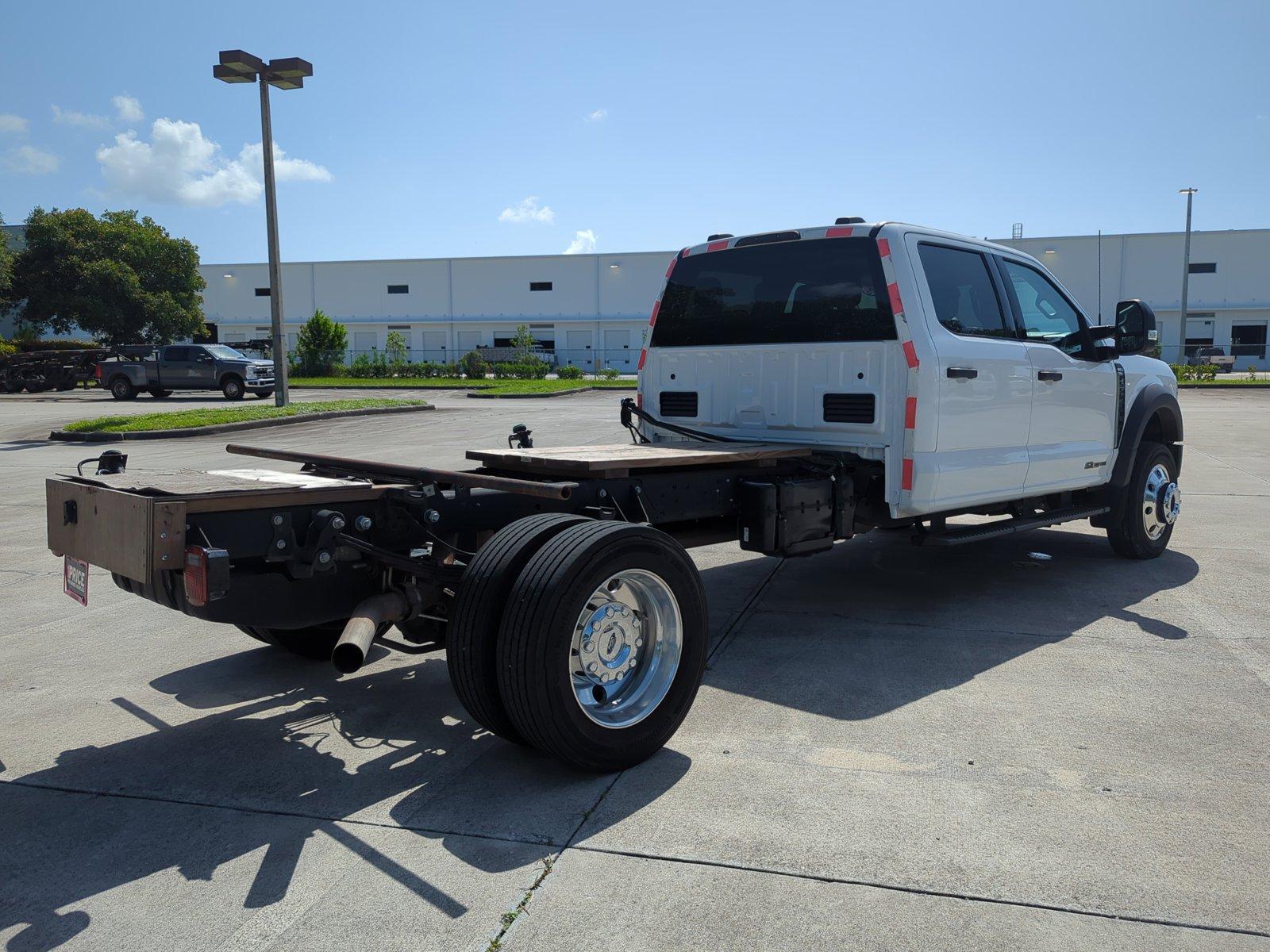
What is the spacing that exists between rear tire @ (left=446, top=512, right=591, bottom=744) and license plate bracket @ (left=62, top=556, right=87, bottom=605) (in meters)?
1.60

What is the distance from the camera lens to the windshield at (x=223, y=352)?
3027cm

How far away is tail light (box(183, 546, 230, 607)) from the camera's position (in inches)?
135

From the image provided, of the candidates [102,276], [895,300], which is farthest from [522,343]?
[895,300]

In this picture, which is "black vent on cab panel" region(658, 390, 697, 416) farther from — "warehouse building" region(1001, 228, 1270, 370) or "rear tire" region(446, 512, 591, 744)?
"warehouse building" region(1001, 228, 1270, 370)

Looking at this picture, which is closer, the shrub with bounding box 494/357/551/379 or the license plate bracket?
the license plate bracket

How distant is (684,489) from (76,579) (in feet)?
8.65

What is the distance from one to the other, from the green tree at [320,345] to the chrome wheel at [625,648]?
40.5 m

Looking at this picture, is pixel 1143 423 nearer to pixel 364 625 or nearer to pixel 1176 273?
pixel 364 625

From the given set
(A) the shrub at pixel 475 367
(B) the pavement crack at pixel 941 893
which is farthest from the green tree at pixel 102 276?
(B) the pavement crack at pixel 941 893

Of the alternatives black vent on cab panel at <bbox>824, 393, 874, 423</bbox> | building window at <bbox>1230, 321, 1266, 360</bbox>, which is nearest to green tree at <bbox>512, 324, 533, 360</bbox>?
building window at <bbox>1230, 321, 1266, 360</bbox>

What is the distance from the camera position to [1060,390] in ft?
21.8

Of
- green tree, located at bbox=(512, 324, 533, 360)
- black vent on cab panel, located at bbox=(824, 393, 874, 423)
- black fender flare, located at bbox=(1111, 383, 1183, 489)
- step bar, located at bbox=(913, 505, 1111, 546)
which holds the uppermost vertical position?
green tree, located at bbox=(512, 324, 533, 360)

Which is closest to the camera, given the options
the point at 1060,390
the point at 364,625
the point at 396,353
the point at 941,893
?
the point at 941,893

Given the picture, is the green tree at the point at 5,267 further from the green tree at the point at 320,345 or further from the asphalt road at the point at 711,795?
the asphalt road at the point at 711,795
